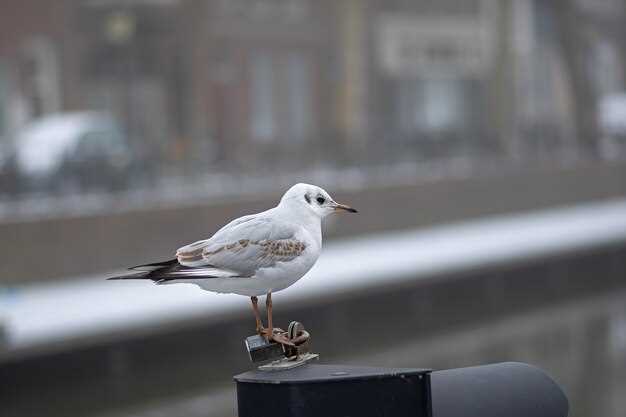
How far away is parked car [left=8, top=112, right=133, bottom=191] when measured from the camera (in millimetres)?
22109

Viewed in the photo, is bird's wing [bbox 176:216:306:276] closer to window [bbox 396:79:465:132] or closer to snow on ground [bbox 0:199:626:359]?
snow on ground [bbox 0:199:626:359]

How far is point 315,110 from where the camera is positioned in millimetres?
41969

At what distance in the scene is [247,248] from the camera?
153 inches

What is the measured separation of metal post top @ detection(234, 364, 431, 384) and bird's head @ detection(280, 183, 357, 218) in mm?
554

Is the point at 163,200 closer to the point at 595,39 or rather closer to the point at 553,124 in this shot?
the point at 553,124

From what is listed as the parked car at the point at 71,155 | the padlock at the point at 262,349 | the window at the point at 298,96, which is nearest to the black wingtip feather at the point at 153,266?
the padlock at the point at 262,349

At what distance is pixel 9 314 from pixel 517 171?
14.3 m

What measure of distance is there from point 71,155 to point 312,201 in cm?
2168

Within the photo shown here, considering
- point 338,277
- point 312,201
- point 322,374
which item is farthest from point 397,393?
point 338,277

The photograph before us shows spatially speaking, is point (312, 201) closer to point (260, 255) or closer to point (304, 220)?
point (304, 220)

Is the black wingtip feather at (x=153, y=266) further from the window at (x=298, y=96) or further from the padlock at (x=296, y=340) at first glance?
the window at (x=298, y=96)

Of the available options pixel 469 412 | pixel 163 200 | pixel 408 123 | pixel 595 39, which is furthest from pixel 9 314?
pixel 595 39

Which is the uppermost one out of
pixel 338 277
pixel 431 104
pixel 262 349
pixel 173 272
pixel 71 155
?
pixel 431 104

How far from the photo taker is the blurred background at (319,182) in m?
21.0
